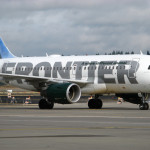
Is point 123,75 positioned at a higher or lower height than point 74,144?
higher

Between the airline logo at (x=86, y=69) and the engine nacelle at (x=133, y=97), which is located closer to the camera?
the airline logo at (x=86, y=69)

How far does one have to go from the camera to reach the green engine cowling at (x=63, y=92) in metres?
39.1

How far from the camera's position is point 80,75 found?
42.2m

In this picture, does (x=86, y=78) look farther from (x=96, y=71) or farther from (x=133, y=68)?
(x=133, y=68)

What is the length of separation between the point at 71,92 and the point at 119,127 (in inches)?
741

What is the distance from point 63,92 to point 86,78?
334 centimetres

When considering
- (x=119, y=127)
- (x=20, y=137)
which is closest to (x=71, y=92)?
(x=119, y=127)

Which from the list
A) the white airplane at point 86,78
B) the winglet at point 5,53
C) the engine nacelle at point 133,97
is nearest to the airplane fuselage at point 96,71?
the white airplane at point 86,78

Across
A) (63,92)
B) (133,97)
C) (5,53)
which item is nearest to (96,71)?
(63,92)

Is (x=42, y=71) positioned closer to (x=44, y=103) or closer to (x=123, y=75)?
(x=44, y=103)

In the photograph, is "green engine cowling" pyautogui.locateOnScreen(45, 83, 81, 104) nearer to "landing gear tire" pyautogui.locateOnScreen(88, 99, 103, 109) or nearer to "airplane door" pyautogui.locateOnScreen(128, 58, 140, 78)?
"landing gear tire" pyautogui.locateOnScreen(88, 99, 103, 109)

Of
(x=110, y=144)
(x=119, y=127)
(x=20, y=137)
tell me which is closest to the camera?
(x=110, y=144)

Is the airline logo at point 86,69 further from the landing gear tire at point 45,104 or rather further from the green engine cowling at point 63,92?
the landing gear tire at point 45,104

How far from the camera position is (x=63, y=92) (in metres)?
39.0
